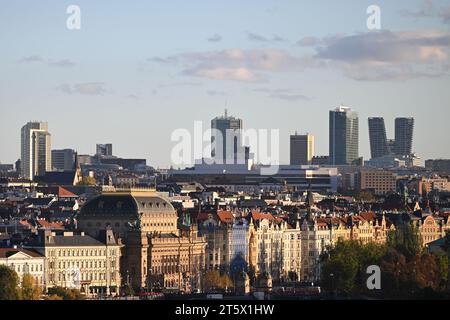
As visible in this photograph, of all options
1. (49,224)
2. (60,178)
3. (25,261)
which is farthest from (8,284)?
(60,178)

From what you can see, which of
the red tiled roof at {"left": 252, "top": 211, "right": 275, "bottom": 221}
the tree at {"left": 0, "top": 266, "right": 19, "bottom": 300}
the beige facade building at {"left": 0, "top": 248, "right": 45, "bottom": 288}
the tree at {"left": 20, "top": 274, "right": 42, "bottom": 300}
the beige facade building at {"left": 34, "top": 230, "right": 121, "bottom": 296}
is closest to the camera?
the tree at {"left": 0, "top": 266, "right": 19, "bottom": 300}

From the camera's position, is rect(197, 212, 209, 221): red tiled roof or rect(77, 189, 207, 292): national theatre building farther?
rect(197, 212, 209, 221): red tiled roof

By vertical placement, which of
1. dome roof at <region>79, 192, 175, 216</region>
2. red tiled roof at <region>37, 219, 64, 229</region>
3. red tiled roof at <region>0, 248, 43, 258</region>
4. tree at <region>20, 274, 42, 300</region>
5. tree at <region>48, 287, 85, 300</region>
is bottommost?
tree at <region>48, 287, 85, 300</region>

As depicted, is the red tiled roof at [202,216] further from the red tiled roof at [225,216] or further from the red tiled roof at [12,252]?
the red tiled roof at [12,252]

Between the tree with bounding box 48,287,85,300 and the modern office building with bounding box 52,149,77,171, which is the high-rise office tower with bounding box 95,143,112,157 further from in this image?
the tree with bounding box 48,287,85,300

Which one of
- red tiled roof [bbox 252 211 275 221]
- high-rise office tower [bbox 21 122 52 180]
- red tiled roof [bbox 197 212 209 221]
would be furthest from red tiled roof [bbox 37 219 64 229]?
high-rise office tower [bbox 21 122 52 180]

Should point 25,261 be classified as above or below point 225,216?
below

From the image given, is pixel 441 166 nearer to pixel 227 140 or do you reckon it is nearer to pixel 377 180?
pixel 377 180
